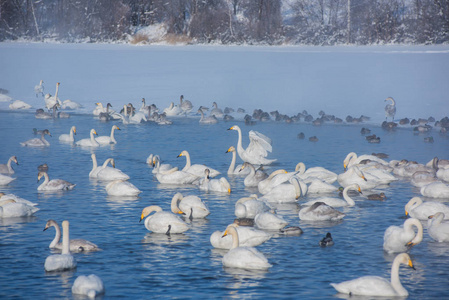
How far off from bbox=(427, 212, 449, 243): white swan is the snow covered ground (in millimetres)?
16310

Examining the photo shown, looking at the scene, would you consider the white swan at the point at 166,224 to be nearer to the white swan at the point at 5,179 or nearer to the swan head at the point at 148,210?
the swan head at the point at 148,210

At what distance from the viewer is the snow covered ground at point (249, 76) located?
30703mm

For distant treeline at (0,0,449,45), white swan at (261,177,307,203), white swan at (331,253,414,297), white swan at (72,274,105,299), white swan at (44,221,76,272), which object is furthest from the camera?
distant treeline at (0,0,449,45)

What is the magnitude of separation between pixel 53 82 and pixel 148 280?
29622 millimetres

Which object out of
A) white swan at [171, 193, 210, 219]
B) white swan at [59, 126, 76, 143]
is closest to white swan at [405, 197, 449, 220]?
white swan at [171, 193, 210, 219]

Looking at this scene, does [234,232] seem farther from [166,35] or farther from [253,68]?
[166,35]

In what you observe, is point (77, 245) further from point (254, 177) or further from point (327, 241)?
point (254, 177)

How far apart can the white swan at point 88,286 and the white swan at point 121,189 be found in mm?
5823

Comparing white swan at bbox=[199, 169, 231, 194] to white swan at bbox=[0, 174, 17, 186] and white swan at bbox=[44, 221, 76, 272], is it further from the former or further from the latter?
white swan at bbox=[44, 221, 76, 272]

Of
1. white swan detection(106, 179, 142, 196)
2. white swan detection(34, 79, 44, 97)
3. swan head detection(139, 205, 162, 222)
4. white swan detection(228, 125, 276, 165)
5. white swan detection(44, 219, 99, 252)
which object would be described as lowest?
white swan detection(44, 219, 99, 252)

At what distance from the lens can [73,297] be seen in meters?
8.48

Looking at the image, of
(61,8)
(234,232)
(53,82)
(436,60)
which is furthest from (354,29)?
(234,232)

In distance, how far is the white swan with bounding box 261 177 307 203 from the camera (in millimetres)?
13875

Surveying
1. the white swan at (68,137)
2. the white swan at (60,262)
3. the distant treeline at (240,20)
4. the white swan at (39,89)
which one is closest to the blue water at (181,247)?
the white swan at (60,262)
